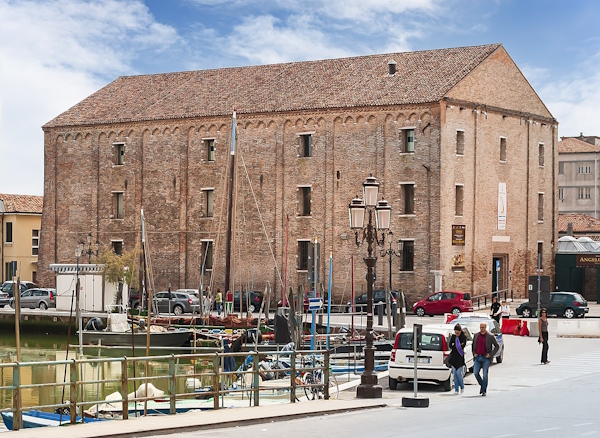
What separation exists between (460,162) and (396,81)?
5586 mm

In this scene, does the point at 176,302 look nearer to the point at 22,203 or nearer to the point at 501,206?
the point at 501,206

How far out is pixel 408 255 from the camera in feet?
188

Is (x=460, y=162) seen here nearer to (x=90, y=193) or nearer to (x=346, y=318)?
(x=346, y=318)

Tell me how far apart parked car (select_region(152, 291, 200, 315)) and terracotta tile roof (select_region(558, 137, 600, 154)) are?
55222 mm

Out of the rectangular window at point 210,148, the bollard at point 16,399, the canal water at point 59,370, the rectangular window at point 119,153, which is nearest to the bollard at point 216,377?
the canal water at point 59,370

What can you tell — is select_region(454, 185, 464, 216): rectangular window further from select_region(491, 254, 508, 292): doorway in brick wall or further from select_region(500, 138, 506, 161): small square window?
select_region(500, 138, 506, 161): small square window

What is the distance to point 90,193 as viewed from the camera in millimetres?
66625

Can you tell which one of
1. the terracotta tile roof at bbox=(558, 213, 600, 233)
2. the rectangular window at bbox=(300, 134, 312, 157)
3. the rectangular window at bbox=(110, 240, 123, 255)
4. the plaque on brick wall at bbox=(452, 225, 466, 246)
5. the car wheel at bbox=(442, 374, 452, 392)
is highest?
the rectangular window at bbox=(300, 134, 312, 157)

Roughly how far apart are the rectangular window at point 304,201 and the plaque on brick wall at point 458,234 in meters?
8.21

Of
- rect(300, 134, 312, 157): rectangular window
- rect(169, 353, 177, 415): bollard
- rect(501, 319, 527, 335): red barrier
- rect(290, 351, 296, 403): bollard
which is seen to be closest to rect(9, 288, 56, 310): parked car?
rect(300, 134, 312, 157): rectangular window

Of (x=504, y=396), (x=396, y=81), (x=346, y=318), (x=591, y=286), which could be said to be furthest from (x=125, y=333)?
(x=591, y=286)

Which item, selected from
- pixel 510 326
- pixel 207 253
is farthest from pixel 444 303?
pixel 207 253

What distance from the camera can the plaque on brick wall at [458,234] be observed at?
186 ft

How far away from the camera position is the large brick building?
187 feet
